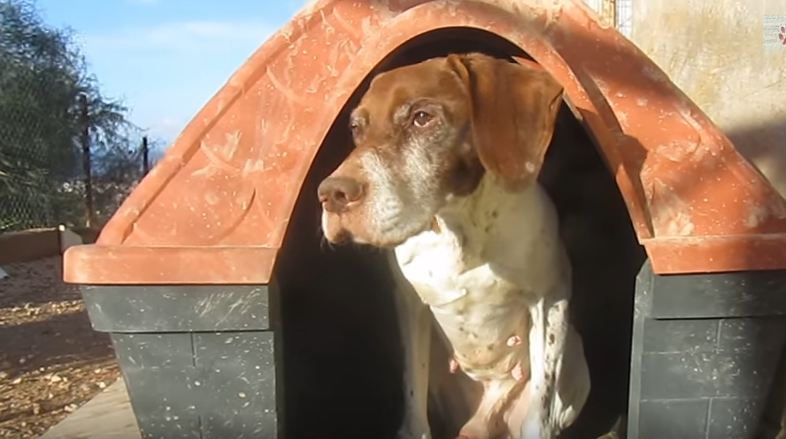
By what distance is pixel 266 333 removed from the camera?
2191 millimetres

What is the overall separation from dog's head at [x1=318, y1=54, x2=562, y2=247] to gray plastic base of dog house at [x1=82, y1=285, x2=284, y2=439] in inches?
11.1

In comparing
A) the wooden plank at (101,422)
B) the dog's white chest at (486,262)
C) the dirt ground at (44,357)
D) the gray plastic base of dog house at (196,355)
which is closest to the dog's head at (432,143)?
the dog's white chest at (486,262)

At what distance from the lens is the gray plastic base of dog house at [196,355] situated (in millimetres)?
2162

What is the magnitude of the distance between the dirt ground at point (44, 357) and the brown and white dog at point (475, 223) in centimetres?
150

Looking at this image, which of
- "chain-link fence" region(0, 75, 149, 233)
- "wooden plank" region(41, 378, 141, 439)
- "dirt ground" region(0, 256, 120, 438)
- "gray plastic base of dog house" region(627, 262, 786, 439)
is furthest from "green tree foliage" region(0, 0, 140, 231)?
"gray plastic base of dog house" region(627, 262, 786, 439)

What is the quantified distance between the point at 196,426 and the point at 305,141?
707 mm

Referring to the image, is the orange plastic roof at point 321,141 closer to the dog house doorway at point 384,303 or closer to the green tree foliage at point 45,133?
the dog house doorway at point 384,303

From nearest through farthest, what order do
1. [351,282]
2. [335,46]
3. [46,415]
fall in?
[335,46] < [351,282] < [46,415]

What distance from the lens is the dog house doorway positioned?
2848 millimetres

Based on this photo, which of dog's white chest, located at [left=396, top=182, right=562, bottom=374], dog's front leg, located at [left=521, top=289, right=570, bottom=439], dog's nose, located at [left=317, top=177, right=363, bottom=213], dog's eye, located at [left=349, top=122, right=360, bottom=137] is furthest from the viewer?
dog's front leg, located at [left=521, top=289, right=570, bottom=439]

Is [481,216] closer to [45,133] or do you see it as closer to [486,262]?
[486,262]

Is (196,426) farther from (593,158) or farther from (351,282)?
(593,158)

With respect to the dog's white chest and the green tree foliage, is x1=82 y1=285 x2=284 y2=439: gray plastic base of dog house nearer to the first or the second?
the dog's white chest

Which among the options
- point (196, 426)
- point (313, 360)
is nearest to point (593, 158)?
point (313, 360)
